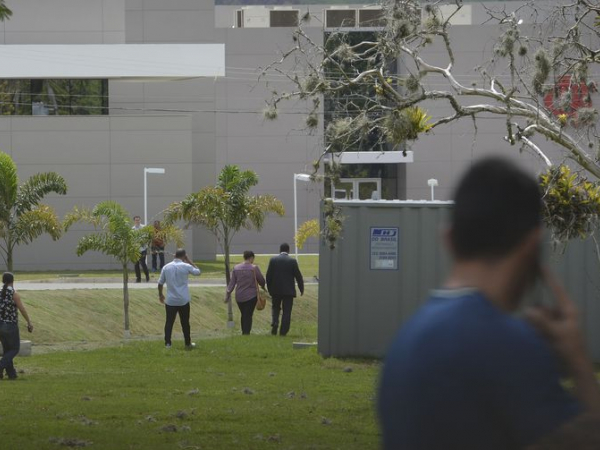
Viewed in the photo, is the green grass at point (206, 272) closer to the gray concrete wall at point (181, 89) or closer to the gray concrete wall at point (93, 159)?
the gray concrete wall at point (93, 159)

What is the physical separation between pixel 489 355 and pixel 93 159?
4467cm

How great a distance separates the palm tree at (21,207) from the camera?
2753 centimetres

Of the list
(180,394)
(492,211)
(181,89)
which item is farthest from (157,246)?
(492,211)

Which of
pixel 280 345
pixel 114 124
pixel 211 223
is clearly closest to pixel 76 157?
pixel 114 124

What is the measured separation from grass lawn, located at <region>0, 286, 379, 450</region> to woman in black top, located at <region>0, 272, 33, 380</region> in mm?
361

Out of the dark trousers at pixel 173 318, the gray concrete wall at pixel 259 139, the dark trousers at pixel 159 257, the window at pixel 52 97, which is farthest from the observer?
the gray concrete wall at pixel 259 139

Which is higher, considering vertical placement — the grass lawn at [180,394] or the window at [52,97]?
the window at [52,97]

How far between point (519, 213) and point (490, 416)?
0.48 m

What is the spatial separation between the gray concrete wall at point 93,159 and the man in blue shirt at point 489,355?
44.0m

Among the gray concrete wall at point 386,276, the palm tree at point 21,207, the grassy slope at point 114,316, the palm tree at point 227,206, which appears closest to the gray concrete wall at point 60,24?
the palm tree at point 21,207

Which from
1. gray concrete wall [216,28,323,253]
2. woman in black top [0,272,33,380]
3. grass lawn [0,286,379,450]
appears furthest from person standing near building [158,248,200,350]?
gray concrete wall [216,28,323,253]

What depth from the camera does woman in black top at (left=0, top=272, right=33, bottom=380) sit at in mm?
16188

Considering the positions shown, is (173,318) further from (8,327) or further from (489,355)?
(489,355)

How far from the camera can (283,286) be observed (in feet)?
77.1
